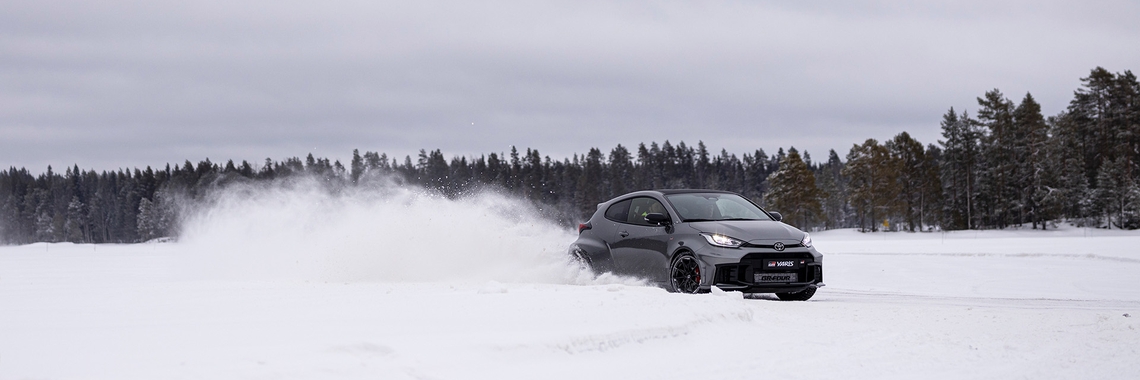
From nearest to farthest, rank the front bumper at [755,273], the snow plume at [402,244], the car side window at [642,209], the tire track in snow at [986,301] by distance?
the tire track in snow at [986,301] < the front bumper at [755,273] < the car side window at [642,209] < the snow plume at [402,244]

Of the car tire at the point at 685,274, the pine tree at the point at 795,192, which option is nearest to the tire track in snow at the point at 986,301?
the car tire at the point at 685,274

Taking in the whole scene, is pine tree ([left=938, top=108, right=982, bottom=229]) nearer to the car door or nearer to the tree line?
the tree line

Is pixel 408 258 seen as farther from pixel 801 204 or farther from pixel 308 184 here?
pixel 801 204

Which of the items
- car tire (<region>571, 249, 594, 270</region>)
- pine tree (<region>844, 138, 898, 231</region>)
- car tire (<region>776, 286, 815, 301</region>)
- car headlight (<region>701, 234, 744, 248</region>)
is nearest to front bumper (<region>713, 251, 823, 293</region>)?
car headlight (<region>701, 234, 744, 248</region>)

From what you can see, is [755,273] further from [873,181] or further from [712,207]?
[873,181]

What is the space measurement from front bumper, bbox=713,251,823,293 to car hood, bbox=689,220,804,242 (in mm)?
235

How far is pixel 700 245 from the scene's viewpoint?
34.9 ft

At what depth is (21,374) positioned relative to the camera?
464 cm

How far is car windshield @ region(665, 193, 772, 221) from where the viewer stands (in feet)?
38.1

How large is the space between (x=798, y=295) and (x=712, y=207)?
168 centimetres

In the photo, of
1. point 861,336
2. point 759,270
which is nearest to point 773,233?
point 759,270

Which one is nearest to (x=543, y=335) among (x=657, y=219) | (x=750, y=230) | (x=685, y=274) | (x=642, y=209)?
(x=685, y=274)

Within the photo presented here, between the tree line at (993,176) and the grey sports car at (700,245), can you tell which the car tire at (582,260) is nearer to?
the grey sports car at (700,245)

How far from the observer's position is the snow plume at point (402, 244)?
1374 centimetres
